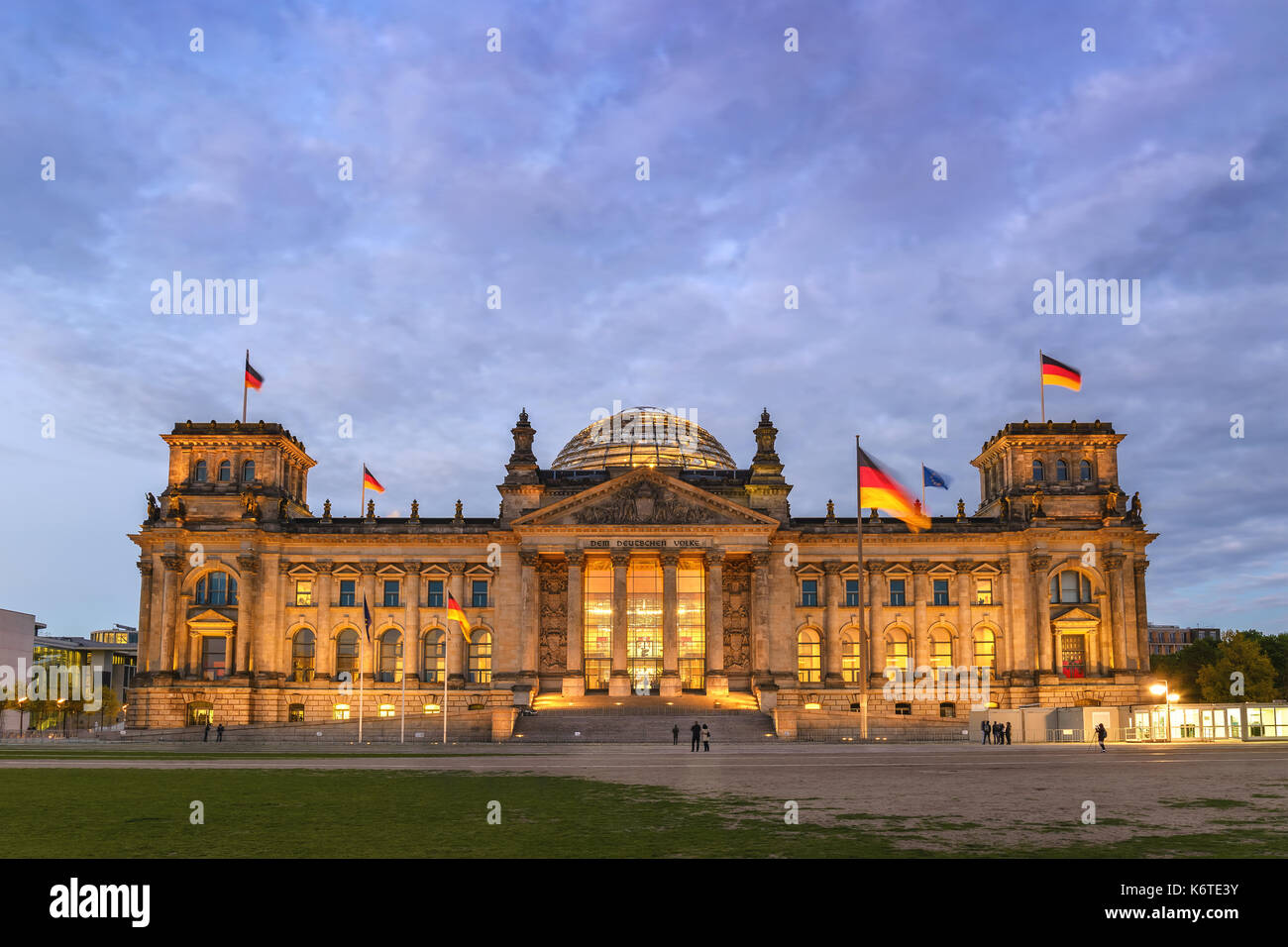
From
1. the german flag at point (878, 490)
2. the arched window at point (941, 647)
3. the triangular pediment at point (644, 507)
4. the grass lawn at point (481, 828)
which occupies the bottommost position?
the grass lawn at point (481, 828)

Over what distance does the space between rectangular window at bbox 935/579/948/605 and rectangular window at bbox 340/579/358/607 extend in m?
47.5

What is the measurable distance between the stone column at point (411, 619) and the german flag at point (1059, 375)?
5056 cm

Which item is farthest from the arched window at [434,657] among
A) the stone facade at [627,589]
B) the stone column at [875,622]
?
the stone column at [875,622]

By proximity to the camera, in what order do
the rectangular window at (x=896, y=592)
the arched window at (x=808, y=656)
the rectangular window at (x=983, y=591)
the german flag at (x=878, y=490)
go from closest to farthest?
the german flag at (x=878, y=490) → the rectangular window at (x=983, y=591) → the arched window at (x=808, y=656) → the rectangular window at (x=896, y=592)

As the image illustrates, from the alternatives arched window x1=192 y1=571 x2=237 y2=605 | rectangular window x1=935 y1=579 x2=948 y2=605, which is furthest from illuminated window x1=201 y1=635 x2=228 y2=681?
rectangular window x1=935 y1=579 x2=948 y2=605

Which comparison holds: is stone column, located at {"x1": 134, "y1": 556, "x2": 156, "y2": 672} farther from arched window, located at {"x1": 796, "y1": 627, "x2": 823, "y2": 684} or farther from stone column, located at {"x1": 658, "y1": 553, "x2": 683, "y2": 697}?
arched window, located at {"x1": 796, "y1": 627, "x2": 823, "y2": 684}

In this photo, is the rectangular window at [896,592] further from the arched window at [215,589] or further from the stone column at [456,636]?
the arched window at [215,589]

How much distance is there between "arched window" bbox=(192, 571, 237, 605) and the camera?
89875mm

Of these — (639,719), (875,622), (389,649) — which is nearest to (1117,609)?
(875,622)

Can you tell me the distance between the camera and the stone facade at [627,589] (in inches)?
3430

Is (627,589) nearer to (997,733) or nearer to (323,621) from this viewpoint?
(323,621)

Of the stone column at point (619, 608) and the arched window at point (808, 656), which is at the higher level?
the stone column at point (619, 608)

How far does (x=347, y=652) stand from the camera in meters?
91.2

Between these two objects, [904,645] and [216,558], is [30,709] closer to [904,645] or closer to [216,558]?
[216,558]
